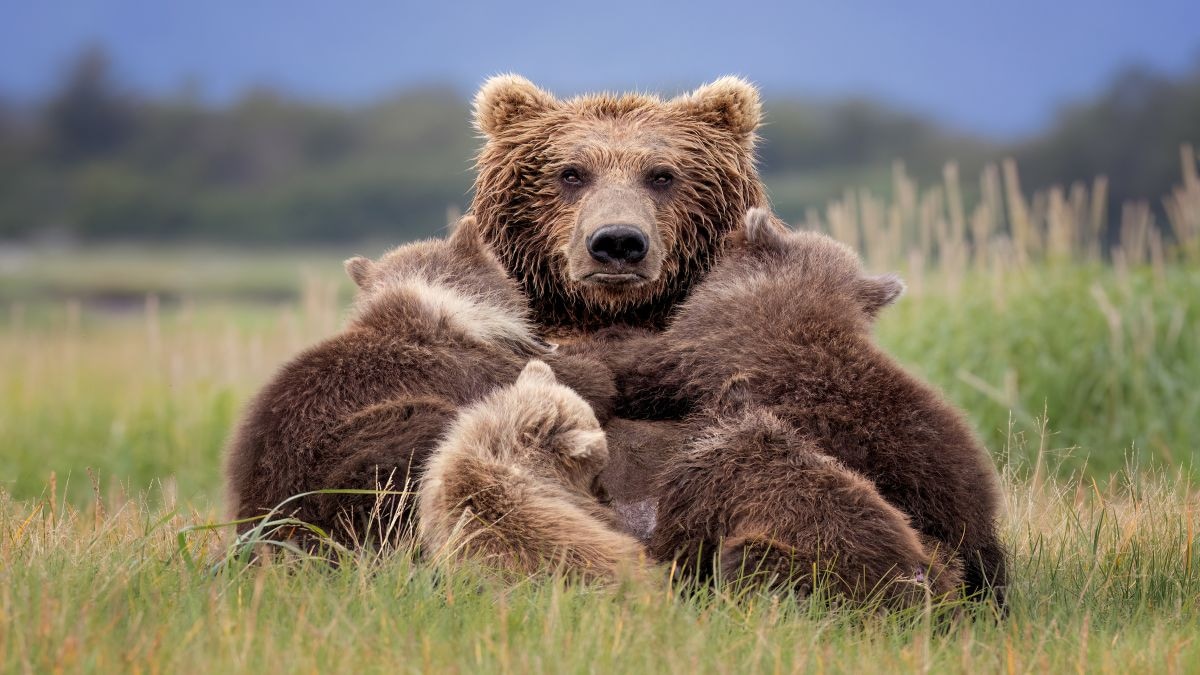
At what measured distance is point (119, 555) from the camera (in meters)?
Answer: 3.46

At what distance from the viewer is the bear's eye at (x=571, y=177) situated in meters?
4.43

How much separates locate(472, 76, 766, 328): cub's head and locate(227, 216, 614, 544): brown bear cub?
1.40ft

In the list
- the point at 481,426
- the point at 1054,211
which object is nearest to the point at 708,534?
the point at 481,426

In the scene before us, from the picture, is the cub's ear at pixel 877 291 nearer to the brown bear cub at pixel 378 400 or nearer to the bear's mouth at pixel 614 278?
the bear's mouth at pixel 614 278

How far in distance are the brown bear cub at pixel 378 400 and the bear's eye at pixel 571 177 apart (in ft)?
2.08

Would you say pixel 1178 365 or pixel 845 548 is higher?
pixel 845 548

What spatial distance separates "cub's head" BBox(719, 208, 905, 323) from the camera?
12.2 ft

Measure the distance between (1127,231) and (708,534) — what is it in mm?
8301

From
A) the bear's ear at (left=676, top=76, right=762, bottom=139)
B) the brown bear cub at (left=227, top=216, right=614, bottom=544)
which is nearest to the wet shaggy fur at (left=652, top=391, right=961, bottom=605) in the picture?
the brown bear cub at (left=227, top=216, right=614, bottom=544)

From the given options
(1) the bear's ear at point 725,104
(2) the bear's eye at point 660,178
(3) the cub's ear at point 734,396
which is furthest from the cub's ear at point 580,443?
(1) the bear's ear at point 725,104

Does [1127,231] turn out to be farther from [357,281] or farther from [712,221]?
[357,281]

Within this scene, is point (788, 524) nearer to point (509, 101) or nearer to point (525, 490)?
point (525, 490)

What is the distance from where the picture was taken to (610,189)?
4289 millimetres

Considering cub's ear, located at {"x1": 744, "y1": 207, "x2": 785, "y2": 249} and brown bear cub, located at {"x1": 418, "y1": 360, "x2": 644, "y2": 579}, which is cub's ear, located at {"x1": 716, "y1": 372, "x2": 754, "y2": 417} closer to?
brown bear cub, located at {"x1": 418, "y1": 360, "x2": 644, "y2": 579}
